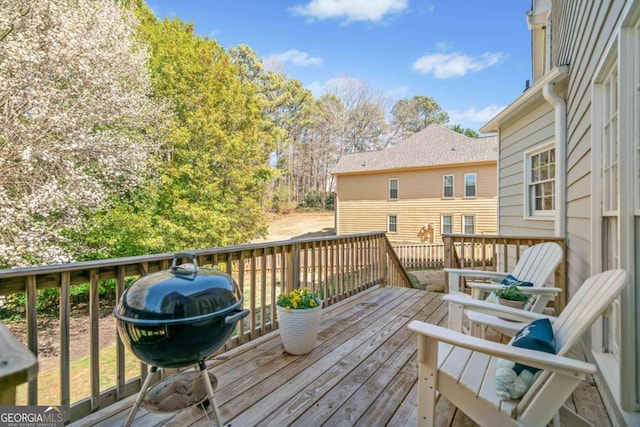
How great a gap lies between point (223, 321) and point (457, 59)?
26659mm

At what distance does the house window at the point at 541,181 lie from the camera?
177 inches

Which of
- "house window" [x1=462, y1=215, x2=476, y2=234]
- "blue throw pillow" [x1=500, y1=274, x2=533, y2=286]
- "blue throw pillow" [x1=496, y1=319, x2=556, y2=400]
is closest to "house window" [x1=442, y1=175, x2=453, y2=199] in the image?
"house window" [x1=462, y1=215, x2=476, y2=234]

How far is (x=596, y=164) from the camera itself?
7.54 feet

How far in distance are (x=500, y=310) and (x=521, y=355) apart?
83 cm

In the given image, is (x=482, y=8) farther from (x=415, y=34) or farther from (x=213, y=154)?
(x=213, y=154)

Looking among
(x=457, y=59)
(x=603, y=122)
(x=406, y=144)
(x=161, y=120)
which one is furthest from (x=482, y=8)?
(x=457, y=59)

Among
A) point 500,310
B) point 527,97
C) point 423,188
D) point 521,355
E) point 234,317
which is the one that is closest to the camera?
point 521,355

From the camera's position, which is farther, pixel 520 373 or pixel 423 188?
pixel 423 188

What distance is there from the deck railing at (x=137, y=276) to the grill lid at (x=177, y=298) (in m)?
0.57

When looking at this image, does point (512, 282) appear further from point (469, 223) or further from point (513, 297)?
point (469, 223)

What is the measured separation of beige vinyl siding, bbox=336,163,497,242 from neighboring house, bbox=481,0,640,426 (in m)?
8.59

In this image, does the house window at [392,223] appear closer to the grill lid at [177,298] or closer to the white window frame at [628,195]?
the white window frame at [628,195]

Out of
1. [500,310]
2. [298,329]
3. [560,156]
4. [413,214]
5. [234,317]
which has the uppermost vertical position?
[560,156]

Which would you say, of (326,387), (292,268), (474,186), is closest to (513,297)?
(326,387)
